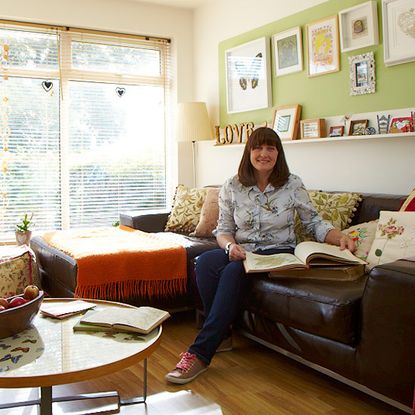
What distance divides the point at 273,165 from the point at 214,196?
40.4 inches

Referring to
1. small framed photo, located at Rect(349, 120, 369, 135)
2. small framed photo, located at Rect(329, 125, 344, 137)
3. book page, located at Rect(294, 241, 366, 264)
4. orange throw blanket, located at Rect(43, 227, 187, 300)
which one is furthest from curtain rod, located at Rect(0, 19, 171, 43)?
book page, located at Rect(294, 241, 366, 264)

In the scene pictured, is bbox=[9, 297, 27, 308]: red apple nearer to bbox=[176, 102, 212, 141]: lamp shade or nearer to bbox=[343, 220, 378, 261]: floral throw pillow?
bbox=[343, 220, 378, 261]: floral throw pillow

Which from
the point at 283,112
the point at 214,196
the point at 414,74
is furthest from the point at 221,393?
the point at 283,112

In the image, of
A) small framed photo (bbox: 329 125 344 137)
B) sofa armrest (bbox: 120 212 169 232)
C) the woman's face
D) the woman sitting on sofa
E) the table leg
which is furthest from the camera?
sofa armrest (bbox: 120 212 169 232)

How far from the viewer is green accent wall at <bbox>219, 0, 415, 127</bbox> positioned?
310 centimetres

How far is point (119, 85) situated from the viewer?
4949 mm

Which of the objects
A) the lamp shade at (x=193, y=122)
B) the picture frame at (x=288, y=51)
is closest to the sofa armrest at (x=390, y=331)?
the picture frame at (x=288, y=51)

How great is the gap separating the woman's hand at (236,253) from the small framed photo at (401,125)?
1.17 metres

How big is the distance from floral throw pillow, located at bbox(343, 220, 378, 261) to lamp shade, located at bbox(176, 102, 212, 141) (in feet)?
7.05

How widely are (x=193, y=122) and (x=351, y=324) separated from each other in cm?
290

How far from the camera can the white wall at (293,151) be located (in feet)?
10.4

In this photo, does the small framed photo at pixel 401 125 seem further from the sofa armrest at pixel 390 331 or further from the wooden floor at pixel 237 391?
the wooden floor at pixel 237 391

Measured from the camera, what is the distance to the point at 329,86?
357 cm

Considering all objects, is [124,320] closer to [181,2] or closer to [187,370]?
[187,370]
